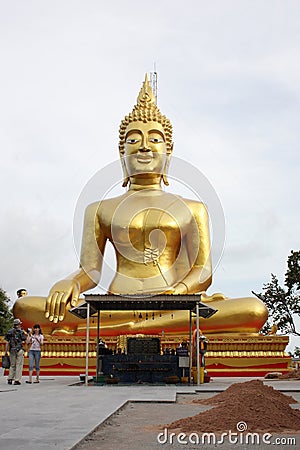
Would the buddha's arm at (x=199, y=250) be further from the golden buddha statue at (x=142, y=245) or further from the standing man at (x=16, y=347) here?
the standing man at (x=16, y=347)

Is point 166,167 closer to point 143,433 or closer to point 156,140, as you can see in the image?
point 156,140

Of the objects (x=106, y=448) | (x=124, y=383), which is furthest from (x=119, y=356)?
(x=106, y=448)

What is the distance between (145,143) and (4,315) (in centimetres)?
2191

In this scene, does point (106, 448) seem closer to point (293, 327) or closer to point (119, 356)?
point (119, 356)

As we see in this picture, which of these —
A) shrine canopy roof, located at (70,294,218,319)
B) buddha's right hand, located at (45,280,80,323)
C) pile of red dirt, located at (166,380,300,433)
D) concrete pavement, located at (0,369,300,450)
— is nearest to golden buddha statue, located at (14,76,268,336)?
buddha's right hand, located at (45,280,80,323)

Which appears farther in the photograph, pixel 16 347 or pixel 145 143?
pixel 145 143

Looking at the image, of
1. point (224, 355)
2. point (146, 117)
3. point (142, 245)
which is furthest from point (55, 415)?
point (146, 117)

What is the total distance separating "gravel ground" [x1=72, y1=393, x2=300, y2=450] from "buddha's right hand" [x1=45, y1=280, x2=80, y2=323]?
837 cm

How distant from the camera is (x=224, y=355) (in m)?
13.8

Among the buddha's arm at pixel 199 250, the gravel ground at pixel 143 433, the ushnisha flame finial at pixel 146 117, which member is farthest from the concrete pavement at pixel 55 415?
the ushnisha flame finial at pixel 146 117

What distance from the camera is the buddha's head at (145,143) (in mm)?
16062

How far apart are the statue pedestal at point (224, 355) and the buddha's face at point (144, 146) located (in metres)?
4.76

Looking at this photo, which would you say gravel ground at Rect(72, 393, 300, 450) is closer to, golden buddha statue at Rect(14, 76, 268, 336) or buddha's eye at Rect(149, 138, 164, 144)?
golden buddha statue at Rect(14, 76, 268, 336)

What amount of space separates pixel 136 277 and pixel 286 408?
414 inches
